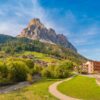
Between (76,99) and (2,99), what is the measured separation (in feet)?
48.3

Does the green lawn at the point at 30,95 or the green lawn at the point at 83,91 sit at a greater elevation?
the green lawn at the point at 83,91

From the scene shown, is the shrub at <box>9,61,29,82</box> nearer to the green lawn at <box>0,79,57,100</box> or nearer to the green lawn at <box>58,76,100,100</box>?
→ the green lawn at <box>58,76,100,100</box>

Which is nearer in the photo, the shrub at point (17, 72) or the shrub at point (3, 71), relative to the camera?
the shrub at point (3, 71)

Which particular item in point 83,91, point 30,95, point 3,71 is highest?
point 3,71

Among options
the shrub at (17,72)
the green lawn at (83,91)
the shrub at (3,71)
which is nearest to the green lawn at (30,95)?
the green lawn at (83,91)

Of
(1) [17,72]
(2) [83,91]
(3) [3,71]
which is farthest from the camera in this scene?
(1) [17,72]

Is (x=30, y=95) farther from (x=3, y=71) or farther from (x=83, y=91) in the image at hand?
(x=3, y=71)

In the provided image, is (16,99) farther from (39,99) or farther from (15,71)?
(15,71)

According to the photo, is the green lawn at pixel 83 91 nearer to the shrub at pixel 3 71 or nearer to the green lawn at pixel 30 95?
the green lawn at pixel 30 95

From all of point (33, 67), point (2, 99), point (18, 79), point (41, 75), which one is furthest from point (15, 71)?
point (2, 99)

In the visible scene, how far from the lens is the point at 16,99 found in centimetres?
4734

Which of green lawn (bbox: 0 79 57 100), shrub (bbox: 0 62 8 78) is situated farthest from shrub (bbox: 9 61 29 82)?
green lawn (bbox: 0 79 57 100)

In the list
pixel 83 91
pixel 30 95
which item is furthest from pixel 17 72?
pixel 30 95

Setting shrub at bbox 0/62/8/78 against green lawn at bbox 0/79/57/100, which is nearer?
green lawn at bbox 0/79/57/100
